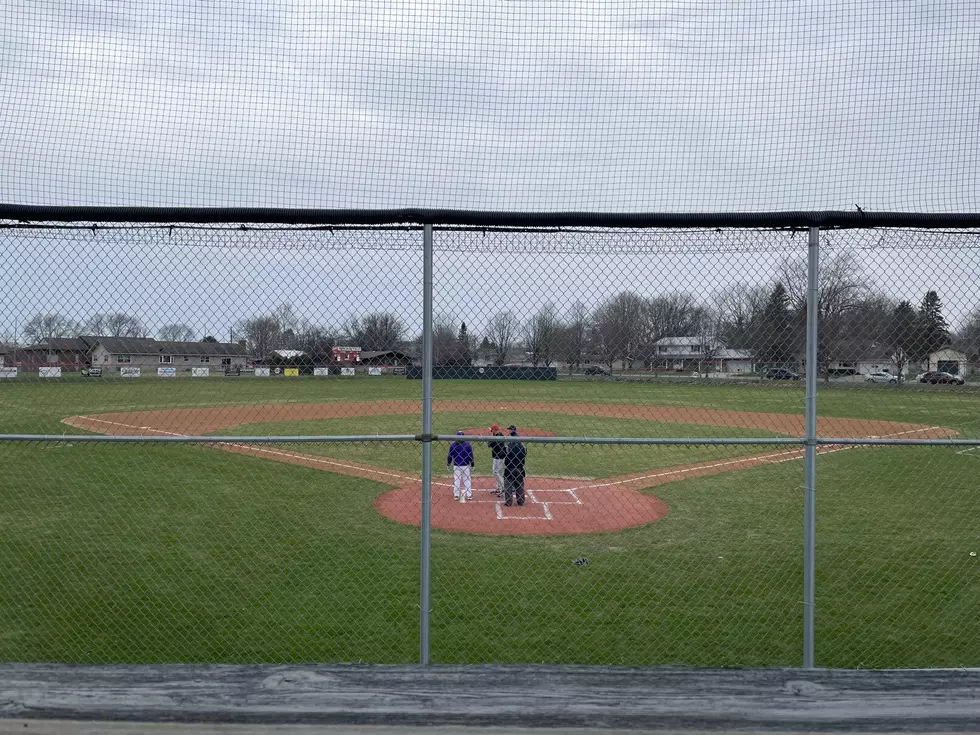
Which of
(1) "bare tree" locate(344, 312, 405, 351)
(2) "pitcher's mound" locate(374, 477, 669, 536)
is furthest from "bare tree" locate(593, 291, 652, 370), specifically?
(2) "pitcher's mound" locate(374, 477, 669, 536)

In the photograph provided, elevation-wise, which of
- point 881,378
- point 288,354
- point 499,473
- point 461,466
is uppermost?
point 288,354

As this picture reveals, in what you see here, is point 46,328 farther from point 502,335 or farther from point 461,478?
point 461,478

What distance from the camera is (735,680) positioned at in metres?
2.62

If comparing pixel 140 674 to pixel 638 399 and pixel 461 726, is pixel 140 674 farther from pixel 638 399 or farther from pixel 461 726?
pixel 638 399

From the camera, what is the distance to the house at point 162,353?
174 inches

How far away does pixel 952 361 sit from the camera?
450 centimetres

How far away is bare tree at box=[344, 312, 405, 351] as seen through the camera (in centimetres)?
428

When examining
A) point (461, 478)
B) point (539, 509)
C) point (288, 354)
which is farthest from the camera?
point (461, 478)

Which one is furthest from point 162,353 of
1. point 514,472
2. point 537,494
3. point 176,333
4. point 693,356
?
point 537,494

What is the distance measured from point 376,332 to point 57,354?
201 centimetres

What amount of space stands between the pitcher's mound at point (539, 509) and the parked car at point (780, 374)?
6.14 metres

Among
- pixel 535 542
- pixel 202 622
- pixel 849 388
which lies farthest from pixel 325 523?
pixel 849 388

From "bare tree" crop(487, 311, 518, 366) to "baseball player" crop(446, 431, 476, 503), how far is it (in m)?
7.41

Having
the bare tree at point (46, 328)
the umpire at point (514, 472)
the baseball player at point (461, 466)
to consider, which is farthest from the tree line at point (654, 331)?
Answer: the baseball player at point (461, 466)
